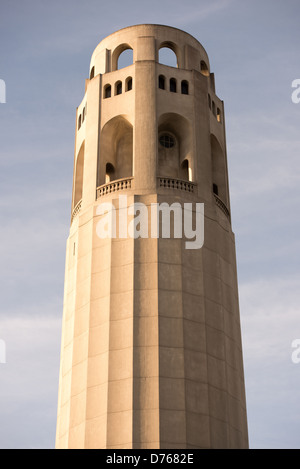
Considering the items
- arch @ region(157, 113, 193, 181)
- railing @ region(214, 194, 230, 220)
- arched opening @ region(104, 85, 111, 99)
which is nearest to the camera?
railing @ region(214, 194, 230, 220)

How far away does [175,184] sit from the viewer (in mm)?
45000

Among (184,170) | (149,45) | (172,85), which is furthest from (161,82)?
(184,170)

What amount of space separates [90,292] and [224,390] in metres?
9.51

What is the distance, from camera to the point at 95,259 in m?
43.1

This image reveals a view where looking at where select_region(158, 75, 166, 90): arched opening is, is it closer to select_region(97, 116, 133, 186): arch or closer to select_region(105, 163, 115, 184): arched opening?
select_region(97, 116, 133, 186): arch

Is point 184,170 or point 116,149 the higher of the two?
point 116,149

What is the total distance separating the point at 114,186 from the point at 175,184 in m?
3.84

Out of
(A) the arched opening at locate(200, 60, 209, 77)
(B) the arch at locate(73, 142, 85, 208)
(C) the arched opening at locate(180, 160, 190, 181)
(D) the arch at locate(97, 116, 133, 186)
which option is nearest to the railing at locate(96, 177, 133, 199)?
(D) the arch at locate(97, 116, 133, 186)

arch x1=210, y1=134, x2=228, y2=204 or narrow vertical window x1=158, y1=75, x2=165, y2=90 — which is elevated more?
narrow vertical window x1=158, y1=75, x2=165, y2=90

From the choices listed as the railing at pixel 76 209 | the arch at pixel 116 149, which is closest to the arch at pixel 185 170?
the arch at pixel 116 149

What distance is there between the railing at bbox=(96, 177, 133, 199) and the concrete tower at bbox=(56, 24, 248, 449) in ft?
0.24

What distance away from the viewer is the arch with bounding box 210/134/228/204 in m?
48.9

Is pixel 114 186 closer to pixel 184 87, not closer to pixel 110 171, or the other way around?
pixel 110 171
